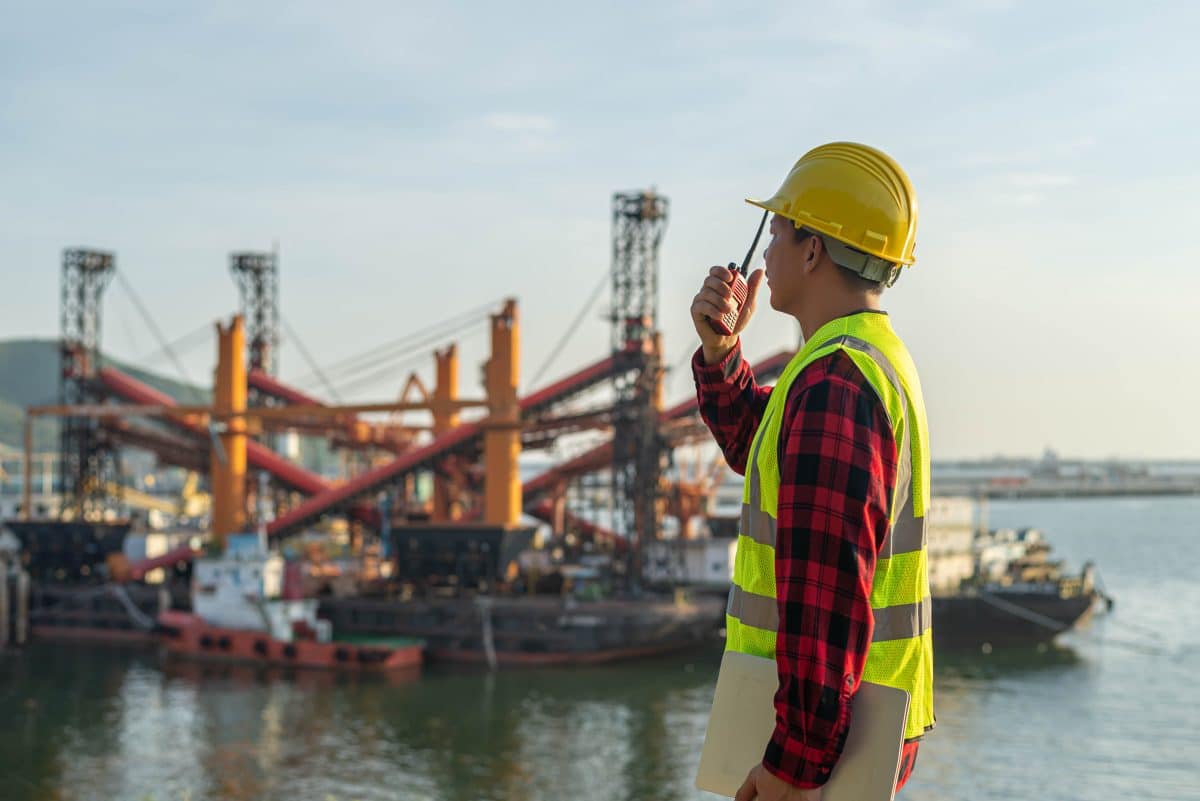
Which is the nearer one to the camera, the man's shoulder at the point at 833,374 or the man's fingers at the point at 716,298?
the man's shoulder at the point at 833,374

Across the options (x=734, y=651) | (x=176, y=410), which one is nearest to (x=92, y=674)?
(x=176, y=410)

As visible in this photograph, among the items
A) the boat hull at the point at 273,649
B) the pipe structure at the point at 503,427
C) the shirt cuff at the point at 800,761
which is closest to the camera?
the shirt cuff at the point at 800,761

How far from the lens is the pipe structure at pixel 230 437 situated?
44.5m

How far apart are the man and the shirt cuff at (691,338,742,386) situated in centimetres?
31

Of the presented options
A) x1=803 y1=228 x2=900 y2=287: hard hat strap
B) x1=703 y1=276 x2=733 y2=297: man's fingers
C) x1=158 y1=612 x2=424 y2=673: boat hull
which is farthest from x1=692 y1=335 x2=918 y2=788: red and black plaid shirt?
x1=158 y1=612 x2=424 y2=673: boat hull

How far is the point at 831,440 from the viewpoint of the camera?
2.28m

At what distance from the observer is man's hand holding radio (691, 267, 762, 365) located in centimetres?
290

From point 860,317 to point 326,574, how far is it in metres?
41.6

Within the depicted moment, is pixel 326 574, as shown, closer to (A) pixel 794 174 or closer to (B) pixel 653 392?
(B) pixel 653 392

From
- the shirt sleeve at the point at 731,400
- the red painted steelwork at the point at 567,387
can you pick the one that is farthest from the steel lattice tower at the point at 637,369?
the shirt sleeve at the point at 731,400

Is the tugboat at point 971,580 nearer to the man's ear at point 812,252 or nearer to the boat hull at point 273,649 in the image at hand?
the boat hull at point 273,649

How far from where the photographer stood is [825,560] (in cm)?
227

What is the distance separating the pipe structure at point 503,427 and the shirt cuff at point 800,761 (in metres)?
38.8

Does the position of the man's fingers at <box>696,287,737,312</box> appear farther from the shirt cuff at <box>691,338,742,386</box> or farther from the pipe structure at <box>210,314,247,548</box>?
the pipe structure at <box>210,314,247,548</box>
